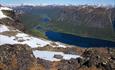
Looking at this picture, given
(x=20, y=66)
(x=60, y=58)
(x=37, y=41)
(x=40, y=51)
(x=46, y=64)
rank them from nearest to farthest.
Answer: (x=20, y=66) → (x=46, y=64) → (x=60, y=58) → (x=40, y=51) → (x=37, y=41)

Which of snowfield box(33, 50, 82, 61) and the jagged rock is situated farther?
snowfield box(33, 50, 82, 61)

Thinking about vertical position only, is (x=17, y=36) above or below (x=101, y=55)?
below

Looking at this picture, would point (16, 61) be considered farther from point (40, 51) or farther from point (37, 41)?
point (37, 41)

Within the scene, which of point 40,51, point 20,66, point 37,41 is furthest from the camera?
point 37,41

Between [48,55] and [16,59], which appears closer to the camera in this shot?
[16,59]

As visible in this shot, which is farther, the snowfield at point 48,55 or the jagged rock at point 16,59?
the snowfield at point 48,55

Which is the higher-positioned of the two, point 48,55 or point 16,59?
point 16,59

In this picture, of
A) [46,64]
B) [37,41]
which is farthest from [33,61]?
[37,41]

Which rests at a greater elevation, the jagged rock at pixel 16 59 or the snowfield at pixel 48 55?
the jagged rock at pixel 16 59

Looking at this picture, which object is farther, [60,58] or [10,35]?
[10,35]

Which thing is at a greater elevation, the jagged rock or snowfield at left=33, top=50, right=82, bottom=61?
the jagged rock
